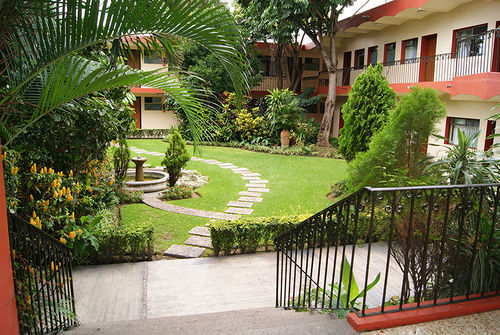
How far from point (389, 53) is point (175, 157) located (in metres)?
11.6

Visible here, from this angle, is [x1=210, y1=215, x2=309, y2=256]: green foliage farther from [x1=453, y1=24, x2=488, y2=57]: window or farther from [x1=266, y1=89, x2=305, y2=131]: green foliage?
[x1=266, y1=89, x2=305, y2=131]: green foliage

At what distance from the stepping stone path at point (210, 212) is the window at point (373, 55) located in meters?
8.82

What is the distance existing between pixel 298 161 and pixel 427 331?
518 inches

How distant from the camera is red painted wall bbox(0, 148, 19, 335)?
2.33 m

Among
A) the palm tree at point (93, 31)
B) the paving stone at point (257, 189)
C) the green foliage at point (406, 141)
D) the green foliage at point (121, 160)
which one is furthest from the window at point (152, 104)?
the palm tree at point (93, 31)

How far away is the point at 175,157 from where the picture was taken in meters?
10.6

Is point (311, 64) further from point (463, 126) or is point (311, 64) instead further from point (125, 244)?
point (125, 244)

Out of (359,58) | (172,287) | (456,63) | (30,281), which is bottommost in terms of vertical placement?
(172,287)

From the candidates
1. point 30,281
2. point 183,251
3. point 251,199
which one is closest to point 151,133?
point 251,199

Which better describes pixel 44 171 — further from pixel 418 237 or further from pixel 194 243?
pixel 418 237

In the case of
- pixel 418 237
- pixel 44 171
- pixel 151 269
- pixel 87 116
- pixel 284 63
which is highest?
pixel 284 63

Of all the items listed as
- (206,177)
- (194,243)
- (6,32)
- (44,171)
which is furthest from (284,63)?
(6,32)

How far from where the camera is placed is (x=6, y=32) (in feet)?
9.47

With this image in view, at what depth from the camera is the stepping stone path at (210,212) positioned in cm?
669
